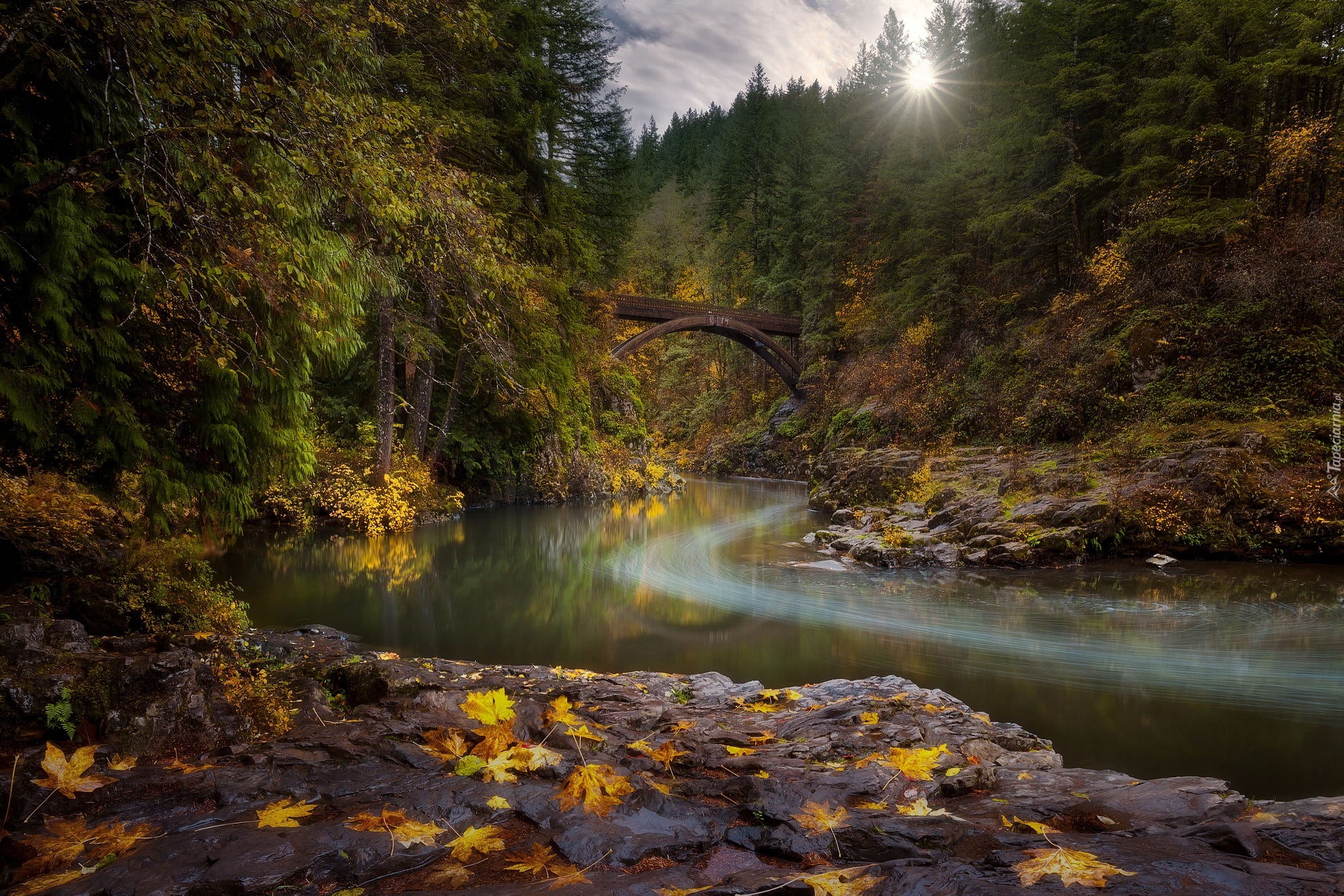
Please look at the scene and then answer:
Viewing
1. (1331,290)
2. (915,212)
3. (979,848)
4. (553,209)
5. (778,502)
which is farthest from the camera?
(915,212)

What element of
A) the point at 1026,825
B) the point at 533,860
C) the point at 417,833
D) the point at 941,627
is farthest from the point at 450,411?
the point at 1026,825

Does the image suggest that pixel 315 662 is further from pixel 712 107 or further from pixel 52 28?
pixel 712 107

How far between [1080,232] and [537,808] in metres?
20.6

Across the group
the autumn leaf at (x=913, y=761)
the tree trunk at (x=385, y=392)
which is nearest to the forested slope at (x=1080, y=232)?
the autumn leaf at (x=913, y=761)

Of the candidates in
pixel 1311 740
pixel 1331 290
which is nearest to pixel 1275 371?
pixel 1331 290

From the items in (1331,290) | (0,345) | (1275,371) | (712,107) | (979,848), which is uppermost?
(712,107)

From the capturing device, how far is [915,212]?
2267 cm

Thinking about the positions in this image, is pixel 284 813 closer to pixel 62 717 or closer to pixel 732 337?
pixel 62 717

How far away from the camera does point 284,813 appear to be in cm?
173

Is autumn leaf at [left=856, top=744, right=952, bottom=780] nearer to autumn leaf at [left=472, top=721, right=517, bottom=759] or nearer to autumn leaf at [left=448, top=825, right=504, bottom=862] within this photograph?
autumn leaf at [left=472, top=721, right=517, bottom=759]

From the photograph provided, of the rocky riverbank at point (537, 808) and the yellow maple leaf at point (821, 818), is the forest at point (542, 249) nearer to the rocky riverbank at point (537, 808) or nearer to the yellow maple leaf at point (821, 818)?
the rocky riverbank at point (537, 808)

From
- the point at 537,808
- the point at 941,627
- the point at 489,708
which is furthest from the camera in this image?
the point at 941,627

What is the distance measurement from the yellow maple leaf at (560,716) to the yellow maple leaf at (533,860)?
1.01 metres

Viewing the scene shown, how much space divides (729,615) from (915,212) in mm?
20123
